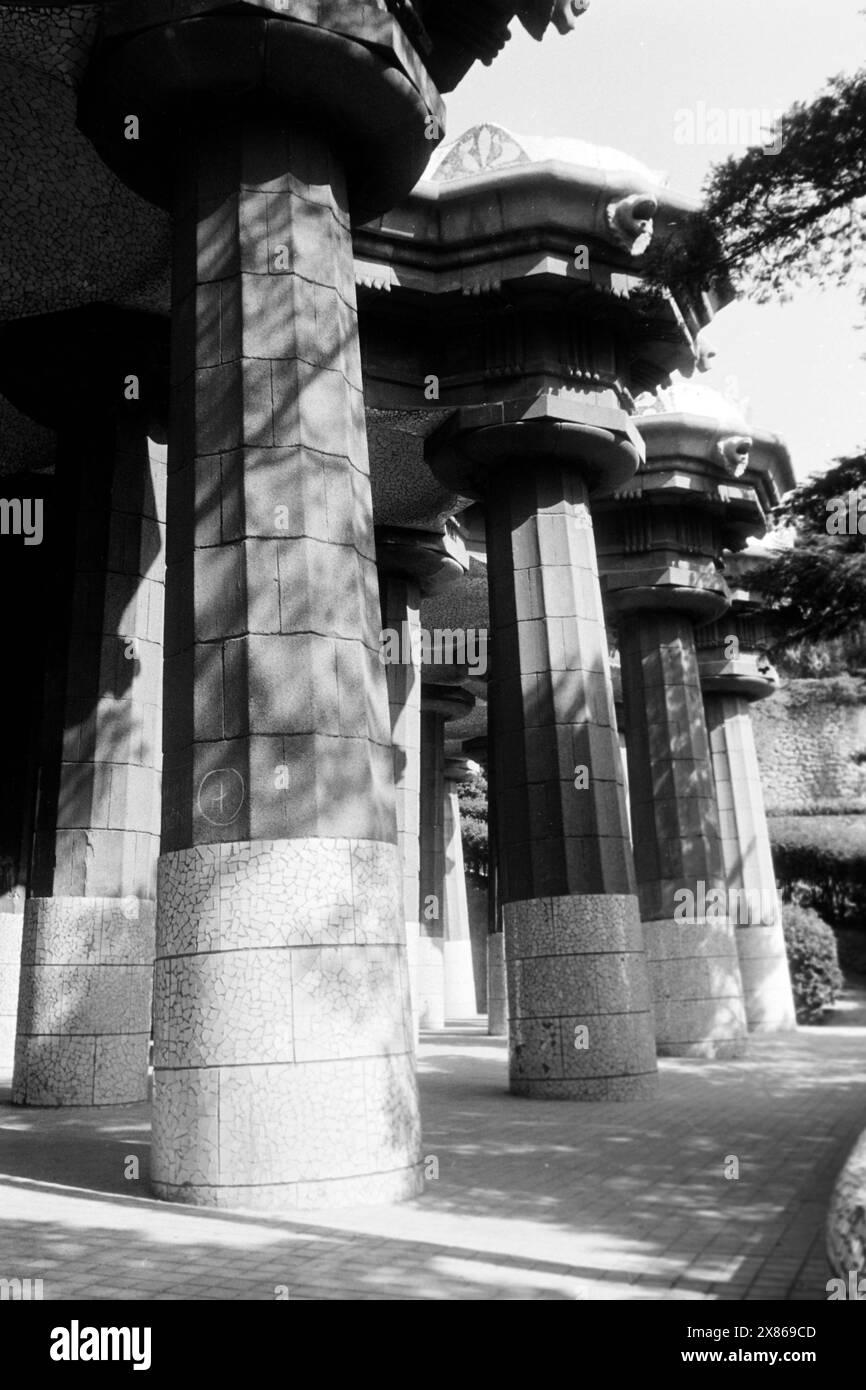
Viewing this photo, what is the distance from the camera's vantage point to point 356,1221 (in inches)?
259

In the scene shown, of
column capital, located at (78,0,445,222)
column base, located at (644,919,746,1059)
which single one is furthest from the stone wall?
column capital, located at (78,0,445,222)

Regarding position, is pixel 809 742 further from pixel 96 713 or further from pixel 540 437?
pixel 96 713

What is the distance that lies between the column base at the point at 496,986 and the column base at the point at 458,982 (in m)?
8.37

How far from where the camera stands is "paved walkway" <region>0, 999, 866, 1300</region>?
5.27 meters

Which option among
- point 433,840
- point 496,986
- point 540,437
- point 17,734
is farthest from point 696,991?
point 17,734

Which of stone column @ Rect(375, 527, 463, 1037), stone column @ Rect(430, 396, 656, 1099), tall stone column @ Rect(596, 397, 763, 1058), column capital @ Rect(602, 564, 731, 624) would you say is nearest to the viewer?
stone column @ Rect(430, 396, 656, 1099)

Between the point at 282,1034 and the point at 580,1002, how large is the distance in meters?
6.23

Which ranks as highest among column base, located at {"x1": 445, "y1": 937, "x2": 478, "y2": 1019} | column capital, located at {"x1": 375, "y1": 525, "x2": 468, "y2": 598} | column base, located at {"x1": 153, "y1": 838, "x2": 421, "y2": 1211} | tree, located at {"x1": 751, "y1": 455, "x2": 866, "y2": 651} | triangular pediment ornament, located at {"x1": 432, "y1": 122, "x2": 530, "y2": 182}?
triangular pediment ornament, located at {"x1": 432, "y1": 122, "x2": 530, "y2": 182}

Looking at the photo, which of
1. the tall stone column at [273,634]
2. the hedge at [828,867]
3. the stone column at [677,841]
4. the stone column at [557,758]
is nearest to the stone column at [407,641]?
the stone column at [677,841]

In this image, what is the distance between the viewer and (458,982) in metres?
32.8

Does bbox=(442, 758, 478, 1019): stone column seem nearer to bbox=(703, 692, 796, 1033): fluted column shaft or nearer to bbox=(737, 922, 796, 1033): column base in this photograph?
bbox=(703, 692, 796, 1033): fluted column shaft

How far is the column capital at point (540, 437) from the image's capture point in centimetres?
1384

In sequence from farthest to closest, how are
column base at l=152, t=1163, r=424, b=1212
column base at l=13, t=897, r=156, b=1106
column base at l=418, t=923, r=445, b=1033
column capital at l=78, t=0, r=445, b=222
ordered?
column base at l=418, t=923, r=445, b=1033
column base at l=13, t=897, r=156, b=1106
column capital at l=78, t=0, r=445, b=222
column base at l=152, t=1163, r=424, b=1212

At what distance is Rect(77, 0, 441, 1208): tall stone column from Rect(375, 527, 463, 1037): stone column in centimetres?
987
